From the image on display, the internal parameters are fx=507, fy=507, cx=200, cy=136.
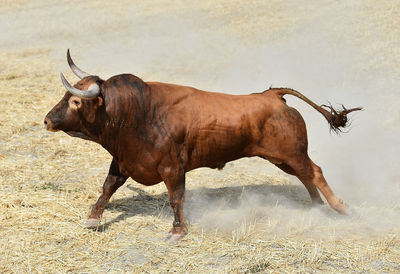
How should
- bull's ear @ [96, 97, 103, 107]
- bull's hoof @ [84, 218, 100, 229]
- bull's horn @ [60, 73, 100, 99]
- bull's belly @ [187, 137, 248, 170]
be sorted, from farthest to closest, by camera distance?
bull's hoof @ [84, 218, 100, 229] → bull's belly @ [187, 137, 248, 170] → bull's ear @ [96, 97, 103, 107] → bull's horn @ [60, 73, 100, 99]

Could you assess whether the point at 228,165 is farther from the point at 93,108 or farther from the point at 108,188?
the point at 93,108

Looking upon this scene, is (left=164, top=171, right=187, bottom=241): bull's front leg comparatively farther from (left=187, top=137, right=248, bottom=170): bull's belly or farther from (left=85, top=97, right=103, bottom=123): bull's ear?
(left=85, top=97, right=103, bottom=123): bull's ear

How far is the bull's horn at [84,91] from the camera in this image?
14.6ft

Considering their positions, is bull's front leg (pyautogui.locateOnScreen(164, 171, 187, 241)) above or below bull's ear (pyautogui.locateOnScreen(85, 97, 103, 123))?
below

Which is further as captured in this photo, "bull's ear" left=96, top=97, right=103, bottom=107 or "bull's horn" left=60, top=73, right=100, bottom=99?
"bull's ear" left=96, top=97, right=103, bottom=107

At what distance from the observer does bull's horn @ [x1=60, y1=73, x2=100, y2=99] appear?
14.6 ft

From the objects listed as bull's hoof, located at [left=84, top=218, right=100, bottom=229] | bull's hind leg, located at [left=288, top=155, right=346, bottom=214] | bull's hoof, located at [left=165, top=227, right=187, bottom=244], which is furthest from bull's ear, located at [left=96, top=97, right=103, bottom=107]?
bull's hind leg, located at [left=288, top=155, right=346, bottom=214]

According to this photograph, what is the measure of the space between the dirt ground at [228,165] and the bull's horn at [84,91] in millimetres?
1450

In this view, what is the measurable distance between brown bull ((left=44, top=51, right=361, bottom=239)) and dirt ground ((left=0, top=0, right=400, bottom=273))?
1.55ft

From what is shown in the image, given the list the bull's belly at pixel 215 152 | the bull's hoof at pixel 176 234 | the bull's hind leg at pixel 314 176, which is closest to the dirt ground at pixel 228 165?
the bull's hoof at pixel 176 234

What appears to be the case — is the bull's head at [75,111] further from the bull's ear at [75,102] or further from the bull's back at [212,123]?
the bull's back at [212,123]

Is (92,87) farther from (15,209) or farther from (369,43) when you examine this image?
(369,43)

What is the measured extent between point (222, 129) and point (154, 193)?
1.65 meters

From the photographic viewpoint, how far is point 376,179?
695 centimetres
